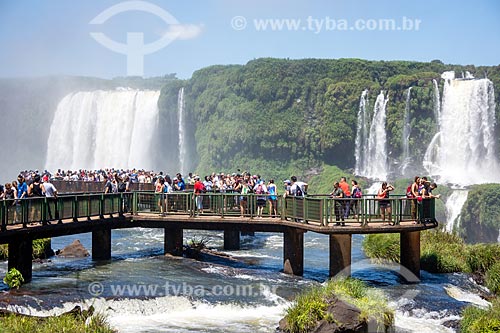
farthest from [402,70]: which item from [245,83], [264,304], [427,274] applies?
[264,304]

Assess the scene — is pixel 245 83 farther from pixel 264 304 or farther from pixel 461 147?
pixel 264 304

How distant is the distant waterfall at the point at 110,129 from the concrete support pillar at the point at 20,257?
2673 inches

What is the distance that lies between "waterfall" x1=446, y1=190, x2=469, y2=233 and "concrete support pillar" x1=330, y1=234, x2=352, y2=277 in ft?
120

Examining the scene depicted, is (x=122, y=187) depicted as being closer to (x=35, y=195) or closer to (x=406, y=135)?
(x=35, y=195)

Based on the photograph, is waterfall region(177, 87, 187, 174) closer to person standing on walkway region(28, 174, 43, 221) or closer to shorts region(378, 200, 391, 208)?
person standing on walkway region(28, 174, 43, 221)

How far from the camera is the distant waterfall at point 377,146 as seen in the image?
77.1m

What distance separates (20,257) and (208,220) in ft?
21.5

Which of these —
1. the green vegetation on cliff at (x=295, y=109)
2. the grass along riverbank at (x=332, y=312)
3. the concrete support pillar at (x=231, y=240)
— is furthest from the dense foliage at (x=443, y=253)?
the green vegetation on cliff at (x=295, y=109)

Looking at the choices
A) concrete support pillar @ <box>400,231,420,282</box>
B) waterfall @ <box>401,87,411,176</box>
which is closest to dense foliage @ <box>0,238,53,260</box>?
Answer: concrete support pillar @ <box>400,231,420,282</box>

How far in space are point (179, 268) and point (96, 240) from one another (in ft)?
13.0

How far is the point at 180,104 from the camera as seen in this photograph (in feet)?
317

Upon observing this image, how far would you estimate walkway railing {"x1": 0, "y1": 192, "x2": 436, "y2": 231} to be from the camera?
21.5m

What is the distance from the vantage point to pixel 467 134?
6862 cm

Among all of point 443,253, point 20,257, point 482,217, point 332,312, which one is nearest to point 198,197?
point 20,257
